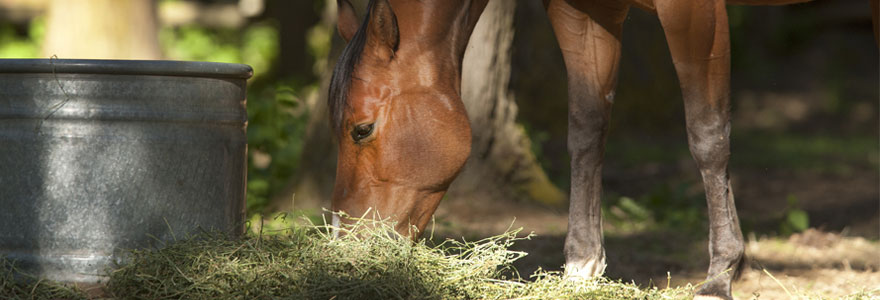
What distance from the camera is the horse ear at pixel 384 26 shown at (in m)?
2.55

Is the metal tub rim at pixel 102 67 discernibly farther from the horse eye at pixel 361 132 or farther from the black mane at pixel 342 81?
the horse eye at pixel 361 132

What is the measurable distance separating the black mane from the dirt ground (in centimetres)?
61

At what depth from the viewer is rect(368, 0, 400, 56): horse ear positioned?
2.55 m

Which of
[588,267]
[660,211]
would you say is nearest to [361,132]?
[588,267]

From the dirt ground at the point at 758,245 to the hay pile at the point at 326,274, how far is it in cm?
24

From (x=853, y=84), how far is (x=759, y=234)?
7.59 m

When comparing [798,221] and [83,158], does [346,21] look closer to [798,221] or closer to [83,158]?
[83,158]

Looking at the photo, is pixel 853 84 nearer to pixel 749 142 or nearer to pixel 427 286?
pixel 749 142

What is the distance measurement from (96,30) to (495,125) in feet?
Answer: 11.1

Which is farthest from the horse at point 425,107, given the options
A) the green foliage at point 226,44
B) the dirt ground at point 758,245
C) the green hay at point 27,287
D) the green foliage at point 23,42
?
the green foliage at point 23,42

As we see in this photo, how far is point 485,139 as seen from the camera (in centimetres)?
487

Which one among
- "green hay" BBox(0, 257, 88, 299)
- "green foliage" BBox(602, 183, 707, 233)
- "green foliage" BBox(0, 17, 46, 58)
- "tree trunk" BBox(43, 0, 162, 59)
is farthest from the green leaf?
"green foliage" BBox(0, 17, 46, 58)

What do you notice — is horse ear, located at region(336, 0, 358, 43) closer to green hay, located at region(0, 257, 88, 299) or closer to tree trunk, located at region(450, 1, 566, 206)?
green hay, located at region(0, 257, 88, 299)

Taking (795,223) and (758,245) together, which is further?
(795,223)
